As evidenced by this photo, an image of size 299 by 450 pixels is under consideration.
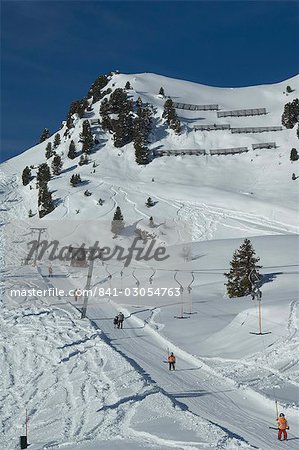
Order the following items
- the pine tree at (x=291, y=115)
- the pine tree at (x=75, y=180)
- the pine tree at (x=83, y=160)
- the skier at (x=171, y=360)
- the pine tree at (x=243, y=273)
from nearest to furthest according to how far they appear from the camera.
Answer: the skier at (x=171, y=360) → the pine tree at (x=243, y=273) → the pine tree at (x=75, y=180) → the pine tree at (x=83, y=160) → the pine tree at (x=291, y=115)

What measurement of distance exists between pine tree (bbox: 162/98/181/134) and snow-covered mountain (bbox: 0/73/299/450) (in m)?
0.93

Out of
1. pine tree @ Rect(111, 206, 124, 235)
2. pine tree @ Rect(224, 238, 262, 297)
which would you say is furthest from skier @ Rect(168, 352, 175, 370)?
pine tree @ Rect(111, 206, 124, 235)

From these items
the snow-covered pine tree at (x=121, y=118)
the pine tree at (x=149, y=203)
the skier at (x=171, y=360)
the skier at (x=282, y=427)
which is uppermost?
the snow-covered pine tree at (x=121, y=118)

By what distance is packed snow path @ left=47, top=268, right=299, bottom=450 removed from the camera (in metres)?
13.8

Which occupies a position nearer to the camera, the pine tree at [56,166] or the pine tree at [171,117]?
the pine tree at [56,166]

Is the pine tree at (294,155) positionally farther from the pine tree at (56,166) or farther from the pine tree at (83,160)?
the pine tree at (56,166)

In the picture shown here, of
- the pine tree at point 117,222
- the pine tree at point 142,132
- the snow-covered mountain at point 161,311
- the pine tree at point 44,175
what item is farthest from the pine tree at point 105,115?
the pine tree at point 117,222

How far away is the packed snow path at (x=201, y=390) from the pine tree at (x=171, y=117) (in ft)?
213

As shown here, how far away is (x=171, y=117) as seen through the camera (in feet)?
298

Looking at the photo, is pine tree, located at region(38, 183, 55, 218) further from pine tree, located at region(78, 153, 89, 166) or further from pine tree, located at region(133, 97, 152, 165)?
pine tree, located at region(133, 97, 152, 165)

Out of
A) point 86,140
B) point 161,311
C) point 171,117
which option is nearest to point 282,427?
point 161,311

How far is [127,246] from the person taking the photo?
5331cm

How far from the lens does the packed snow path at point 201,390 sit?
13830 mm

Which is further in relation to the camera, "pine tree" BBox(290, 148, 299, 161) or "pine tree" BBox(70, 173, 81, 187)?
"pine tree" BBox(290, 148, 299, 161)
